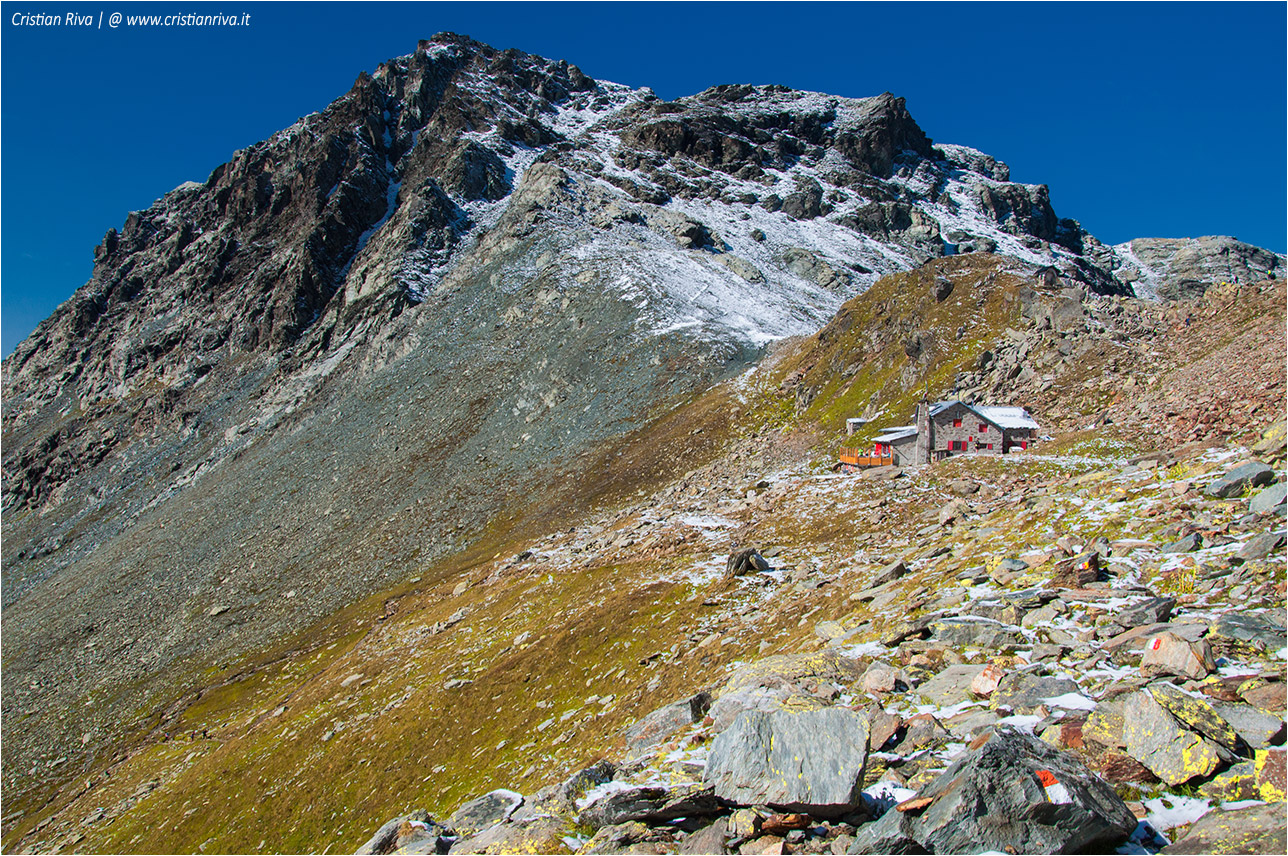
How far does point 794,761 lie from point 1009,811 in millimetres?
2556

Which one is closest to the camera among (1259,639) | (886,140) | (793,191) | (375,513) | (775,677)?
(1259,639)

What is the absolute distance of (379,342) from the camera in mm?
109500

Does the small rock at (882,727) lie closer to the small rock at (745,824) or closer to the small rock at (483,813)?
the small rock at (745,824)

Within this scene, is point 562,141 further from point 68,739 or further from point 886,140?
point 68,739

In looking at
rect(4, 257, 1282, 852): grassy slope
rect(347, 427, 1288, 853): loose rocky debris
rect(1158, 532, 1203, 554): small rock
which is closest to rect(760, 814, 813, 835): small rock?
rect(347, 427, 1288, 853): loose rocky debris

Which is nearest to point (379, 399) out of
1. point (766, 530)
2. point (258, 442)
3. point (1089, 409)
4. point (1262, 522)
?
point (258, 442)

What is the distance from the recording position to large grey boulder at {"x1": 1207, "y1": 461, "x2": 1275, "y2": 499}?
49.5ft

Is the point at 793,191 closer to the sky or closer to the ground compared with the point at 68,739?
closer to the sky

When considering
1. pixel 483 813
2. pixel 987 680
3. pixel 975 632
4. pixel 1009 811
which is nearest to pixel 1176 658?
pixel 987 680

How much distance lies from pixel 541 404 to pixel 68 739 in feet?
177

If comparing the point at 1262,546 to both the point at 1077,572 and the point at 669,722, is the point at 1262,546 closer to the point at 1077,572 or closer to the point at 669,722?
the point at 1077,572

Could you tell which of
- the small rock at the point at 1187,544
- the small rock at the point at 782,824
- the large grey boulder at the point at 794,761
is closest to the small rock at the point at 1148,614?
the small rock at the point at 1187,544

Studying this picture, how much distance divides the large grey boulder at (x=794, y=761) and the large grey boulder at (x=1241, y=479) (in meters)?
13.4

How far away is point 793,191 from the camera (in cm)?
16488
